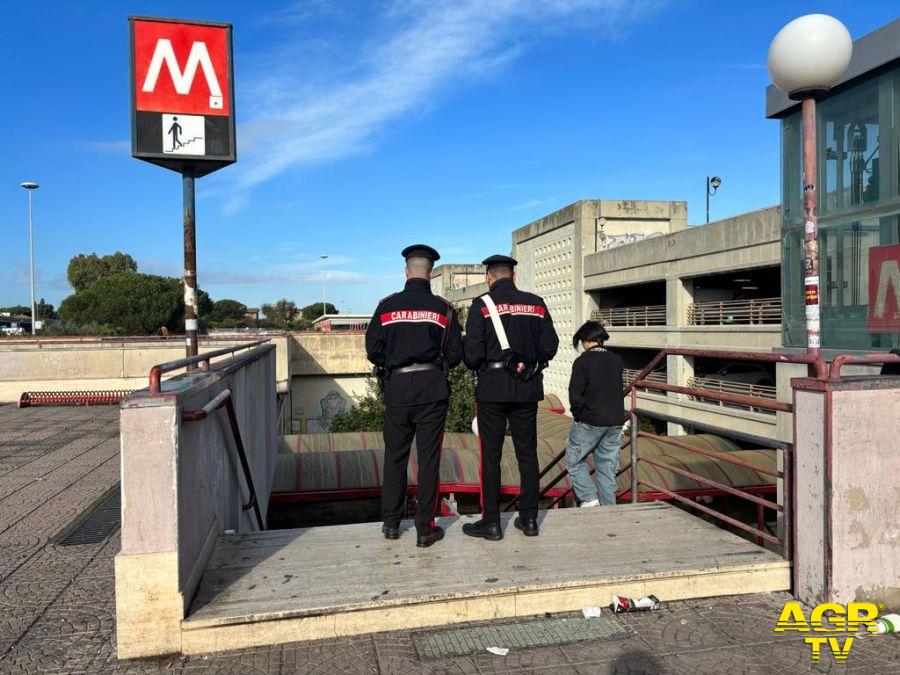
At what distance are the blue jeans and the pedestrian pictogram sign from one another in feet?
12.2

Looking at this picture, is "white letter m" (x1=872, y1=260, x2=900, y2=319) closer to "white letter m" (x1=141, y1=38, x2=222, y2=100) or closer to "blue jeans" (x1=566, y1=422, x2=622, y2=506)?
"blue jeans" (x1=566, y1=422, x2=622, y2=506)

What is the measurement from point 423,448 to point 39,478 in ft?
21.1

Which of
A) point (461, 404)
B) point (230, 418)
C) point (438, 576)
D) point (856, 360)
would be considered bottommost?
point (461, 404)

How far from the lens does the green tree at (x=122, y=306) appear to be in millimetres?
61719

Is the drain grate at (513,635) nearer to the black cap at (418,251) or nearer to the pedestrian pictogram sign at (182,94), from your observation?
the black cap at (418,251)

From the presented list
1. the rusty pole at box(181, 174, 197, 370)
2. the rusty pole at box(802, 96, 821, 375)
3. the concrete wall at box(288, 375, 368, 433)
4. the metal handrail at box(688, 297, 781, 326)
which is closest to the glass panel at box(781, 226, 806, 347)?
the rusty pole at box(802, 96, 821, 375)

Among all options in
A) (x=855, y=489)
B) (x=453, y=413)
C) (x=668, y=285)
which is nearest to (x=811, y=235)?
(x=855, y=489)

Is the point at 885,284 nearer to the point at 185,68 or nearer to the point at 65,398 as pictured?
the point at 185,68

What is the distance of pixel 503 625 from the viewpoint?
11.1 ft

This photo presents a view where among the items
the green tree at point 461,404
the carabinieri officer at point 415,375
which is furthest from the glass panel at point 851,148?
the green tree at point 461,404

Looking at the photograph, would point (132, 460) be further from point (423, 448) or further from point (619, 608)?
point (619, 608)

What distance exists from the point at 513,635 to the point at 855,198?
8.62m

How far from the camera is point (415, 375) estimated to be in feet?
13.6

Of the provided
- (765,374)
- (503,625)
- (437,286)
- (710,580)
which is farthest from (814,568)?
(437,286)
